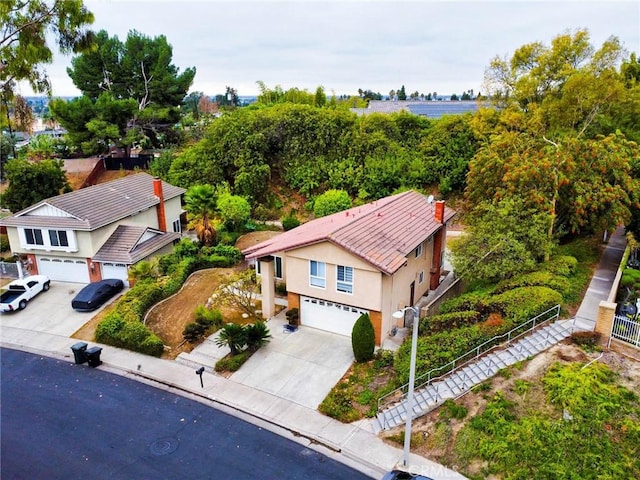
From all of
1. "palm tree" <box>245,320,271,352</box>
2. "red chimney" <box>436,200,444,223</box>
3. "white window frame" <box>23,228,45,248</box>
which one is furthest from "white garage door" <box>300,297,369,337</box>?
"white window frame" <box>23,228,45,248</box>

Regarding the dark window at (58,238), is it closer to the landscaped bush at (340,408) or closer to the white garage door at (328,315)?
the white garage door at (328,315)

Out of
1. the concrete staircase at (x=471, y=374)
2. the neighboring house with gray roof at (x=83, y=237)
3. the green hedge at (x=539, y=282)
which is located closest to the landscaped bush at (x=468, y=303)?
the green hedge at (x=539, y=282)

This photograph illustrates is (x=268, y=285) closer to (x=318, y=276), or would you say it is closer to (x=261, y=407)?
(x=318, y=276)

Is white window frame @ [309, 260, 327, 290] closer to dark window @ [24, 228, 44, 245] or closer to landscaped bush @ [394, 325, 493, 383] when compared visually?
landscaped bush @ [394, 325, 493, 383]

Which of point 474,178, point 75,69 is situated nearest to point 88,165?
point 75,69

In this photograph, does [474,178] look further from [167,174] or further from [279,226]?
[167,174]

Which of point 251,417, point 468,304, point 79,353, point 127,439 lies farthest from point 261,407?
point 468,304

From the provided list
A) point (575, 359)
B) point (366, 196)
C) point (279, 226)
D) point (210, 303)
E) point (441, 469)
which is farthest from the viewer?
point (366, 196)

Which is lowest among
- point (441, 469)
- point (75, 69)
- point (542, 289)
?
point (441, 469)
